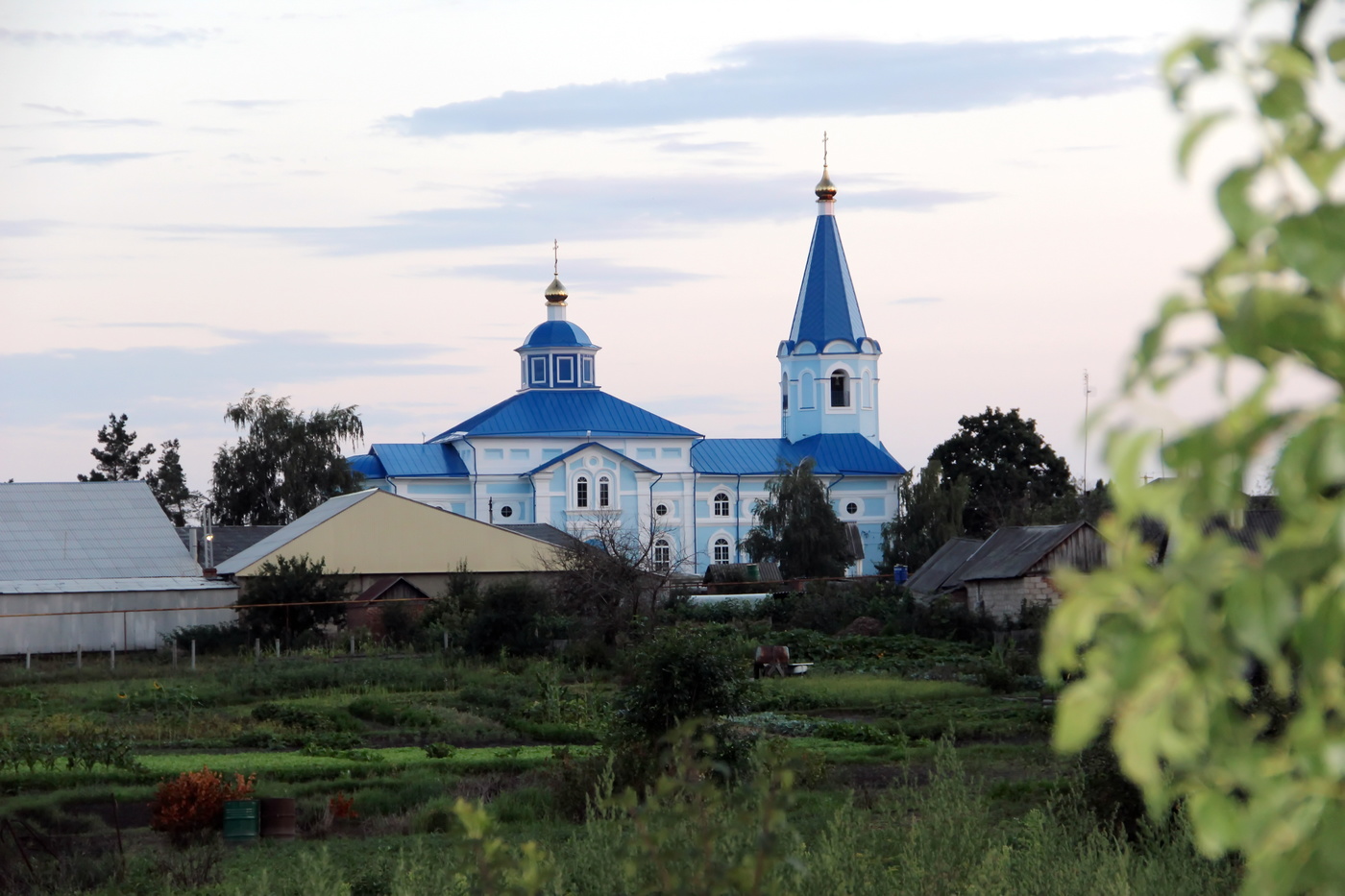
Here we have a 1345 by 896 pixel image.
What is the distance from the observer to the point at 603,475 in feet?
223

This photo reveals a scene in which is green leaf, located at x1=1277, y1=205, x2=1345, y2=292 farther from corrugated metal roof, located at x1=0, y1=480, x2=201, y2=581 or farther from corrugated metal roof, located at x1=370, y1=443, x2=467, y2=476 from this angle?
corrugated metal roof, located at x1=370, y1=443, x2=467, y2=476

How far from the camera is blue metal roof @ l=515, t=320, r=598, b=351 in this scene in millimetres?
74312

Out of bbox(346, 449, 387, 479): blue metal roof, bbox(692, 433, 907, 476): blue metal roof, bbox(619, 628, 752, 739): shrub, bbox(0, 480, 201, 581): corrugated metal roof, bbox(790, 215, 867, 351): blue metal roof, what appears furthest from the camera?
bbox(790, 215, 867, 351): blue metal roof

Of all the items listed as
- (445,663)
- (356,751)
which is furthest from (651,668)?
(445,663)

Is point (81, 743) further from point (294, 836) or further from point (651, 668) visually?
point (651, 668)

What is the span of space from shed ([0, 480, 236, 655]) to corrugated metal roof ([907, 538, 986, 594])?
1811cm

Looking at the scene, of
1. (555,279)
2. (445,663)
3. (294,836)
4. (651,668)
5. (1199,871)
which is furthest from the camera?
(555,279)

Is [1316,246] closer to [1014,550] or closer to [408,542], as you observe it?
[1014,550]

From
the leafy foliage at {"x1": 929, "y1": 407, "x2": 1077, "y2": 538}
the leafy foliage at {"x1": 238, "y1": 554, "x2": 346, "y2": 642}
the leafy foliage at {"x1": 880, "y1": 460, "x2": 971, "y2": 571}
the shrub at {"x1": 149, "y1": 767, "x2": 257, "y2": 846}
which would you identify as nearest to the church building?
the leafy foliage at {"x1": 929, "y1": 407, "x2": 1077, "y2": 538}

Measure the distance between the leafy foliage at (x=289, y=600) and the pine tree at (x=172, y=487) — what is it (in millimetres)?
45771

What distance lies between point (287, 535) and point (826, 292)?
38299 millimetres

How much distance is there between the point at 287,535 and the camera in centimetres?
4325

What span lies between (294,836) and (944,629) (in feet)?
82.0

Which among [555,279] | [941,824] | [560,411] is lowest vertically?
[941,824]
